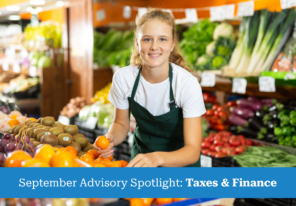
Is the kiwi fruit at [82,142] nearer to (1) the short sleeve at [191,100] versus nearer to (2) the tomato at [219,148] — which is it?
(1) the short sleeve at [191,100]

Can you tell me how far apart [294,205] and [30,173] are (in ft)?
6.48

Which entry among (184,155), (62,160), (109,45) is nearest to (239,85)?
(184,155)

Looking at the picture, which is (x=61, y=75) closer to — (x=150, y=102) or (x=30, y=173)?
(x=150, y=102)

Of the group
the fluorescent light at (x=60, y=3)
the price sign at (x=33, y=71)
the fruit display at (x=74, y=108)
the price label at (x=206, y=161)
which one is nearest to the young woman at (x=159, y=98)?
the price label at (x=206, y=161)

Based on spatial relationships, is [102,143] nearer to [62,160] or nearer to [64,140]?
[64,140]

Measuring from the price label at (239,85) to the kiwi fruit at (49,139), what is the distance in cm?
198

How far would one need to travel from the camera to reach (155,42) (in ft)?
5.73

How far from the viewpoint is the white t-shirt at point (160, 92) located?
185cm

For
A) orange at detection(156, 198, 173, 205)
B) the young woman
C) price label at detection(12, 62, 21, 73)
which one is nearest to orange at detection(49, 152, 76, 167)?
orange at detection(156, 198, 173, 205)

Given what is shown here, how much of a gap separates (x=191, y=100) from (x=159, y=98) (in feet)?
0.79

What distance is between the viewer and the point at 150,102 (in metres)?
2.01

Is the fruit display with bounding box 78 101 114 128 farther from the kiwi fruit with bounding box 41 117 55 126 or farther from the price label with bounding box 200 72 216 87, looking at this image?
the kiwi fruit with bounding box 41 117 55 126

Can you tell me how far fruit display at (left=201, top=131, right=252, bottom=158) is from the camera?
279 cm

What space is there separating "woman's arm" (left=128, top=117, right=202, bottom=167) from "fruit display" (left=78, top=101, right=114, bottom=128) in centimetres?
208
